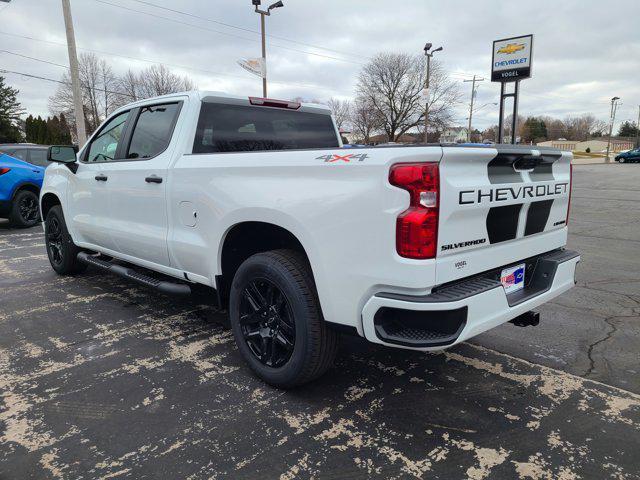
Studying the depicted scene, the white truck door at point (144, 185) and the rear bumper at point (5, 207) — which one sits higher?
the white truck door at point (144, 185)

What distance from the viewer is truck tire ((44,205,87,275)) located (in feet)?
18.0

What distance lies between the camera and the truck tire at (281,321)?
2647 mm

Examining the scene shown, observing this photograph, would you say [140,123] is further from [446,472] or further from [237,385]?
[446,472]

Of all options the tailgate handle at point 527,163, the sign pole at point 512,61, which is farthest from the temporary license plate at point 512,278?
the sign pole at point 512,61

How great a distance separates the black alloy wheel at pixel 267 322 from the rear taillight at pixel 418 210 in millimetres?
910

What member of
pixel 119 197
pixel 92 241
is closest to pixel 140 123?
pixel 119 197

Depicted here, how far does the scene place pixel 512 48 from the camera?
49.6ft

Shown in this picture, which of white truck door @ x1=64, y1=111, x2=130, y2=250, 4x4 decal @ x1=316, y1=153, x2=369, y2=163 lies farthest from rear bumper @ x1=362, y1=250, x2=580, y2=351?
white truck door @ x1=64, y1=111, x2=130, y2=250

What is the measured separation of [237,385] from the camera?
3039 millimetres

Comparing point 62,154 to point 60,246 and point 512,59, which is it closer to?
point 60,246

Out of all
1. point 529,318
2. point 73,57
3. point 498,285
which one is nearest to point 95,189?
point 498,285

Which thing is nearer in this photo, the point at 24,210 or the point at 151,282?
the point at 151,282

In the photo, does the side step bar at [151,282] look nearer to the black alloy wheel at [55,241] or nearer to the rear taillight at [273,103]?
the black alloy wheel at [55,241]

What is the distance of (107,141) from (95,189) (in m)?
0.50
